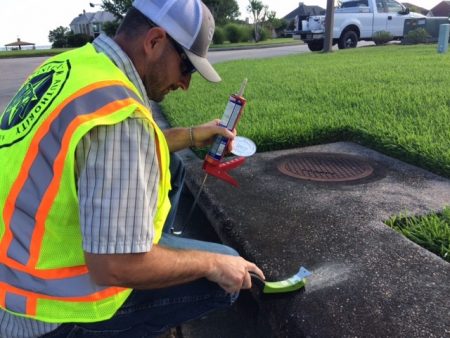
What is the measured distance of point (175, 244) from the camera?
1.78m

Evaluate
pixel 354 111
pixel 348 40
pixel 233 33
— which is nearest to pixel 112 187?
pixel 354 111

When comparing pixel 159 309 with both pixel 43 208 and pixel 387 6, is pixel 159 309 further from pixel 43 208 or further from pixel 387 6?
pixel 387 6

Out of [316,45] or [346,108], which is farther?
[316,45]

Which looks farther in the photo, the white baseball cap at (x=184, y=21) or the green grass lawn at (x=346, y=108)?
the green grass lawn at (x=346, y=108)

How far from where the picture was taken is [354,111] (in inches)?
189

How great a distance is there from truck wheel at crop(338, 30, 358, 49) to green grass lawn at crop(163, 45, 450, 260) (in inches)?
326

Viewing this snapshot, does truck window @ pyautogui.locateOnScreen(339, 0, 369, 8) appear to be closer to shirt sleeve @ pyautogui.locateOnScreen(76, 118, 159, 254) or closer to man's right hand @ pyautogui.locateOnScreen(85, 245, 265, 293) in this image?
man's right hand @ pyautogui.locateOnScreen(85, 245, 265, 293)

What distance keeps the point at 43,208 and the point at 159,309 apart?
61 cm

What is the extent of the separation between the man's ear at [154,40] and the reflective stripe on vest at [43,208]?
0.75ft

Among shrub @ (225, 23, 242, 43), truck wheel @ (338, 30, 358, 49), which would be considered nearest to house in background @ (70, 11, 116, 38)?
shrub @ (225, 23, 242, 43)

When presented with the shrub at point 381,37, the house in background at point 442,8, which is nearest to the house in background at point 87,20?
the house in background at point 442,8

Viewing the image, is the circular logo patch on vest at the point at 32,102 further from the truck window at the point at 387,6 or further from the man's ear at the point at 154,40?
the truck window at the point at 387,6

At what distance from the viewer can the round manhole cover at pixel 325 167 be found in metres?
3.14

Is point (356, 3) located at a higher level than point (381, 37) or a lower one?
higher
